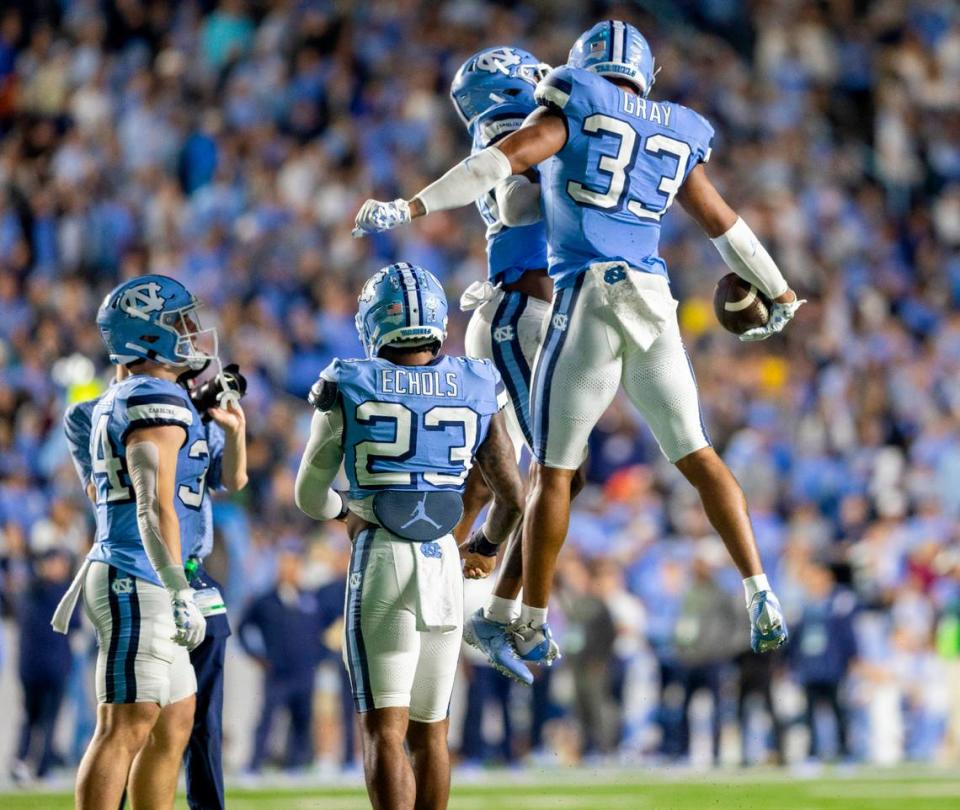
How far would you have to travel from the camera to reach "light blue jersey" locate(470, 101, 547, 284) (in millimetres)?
7133

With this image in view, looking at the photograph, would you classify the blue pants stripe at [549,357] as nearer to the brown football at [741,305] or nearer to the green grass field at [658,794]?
the brown football at [741,305]

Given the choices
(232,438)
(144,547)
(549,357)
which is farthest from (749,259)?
(144,547)

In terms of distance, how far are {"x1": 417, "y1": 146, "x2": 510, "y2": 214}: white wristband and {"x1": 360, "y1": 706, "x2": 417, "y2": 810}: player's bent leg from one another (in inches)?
69.0

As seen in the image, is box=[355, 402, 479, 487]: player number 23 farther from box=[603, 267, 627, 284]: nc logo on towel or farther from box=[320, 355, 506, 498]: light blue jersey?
box=[603, 267, 627, 284]: nc logo on towel

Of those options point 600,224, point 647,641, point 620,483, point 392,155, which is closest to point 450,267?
point 392,155

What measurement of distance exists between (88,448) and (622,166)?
2.32 metres

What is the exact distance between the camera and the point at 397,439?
6.11 meters

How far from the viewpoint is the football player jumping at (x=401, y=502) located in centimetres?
606

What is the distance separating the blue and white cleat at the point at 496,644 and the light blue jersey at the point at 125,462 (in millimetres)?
1218

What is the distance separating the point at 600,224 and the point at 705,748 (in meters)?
8.34

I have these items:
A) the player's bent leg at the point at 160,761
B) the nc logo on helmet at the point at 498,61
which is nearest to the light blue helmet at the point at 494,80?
the nc logo on helmet at the point at 498,61

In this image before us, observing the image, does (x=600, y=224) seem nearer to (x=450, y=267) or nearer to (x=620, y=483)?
(x=620, y=483)

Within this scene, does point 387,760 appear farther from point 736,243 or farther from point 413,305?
point 736,243

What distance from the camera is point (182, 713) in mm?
6445
